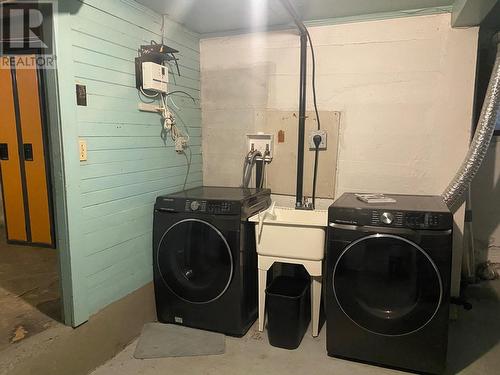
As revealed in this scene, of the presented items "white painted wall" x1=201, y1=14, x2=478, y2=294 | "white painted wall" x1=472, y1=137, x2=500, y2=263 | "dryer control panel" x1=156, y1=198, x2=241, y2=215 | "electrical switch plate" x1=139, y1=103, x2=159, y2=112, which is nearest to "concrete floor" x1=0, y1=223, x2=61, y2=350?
"dryer control panel" x1=156, y1=198, x2=241, y2=215

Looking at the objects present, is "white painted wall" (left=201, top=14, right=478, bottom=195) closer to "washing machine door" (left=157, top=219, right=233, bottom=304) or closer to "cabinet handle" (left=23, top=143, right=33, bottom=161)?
"washing machine door" (left=157, top=219, right=233, bottom=304)

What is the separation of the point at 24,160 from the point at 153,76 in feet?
7.07

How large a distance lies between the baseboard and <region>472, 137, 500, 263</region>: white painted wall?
2.83 metres

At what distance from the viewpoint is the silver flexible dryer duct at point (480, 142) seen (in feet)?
7.25

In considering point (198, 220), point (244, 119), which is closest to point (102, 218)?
point (198, 220)

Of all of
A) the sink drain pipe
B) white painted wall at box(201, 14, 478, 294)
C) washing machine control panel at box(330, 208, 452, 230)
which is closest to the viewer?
washing machine control panel at box(330, 208, 452, 230)

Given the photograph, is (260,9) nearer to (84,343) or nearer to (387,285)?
(387,285)

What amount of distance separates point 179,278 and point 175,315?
0.27 m

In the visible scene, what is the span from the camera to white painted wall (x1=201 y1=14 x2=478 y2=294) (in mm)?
2371


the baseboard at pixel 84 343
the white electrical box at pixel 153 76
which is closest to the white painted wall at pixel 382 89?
the white electrical box at pixel 153 76

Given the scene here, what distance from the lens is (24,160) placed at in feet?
11.6

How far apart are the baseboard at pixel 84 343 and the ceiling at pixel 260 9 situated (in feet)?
6.21

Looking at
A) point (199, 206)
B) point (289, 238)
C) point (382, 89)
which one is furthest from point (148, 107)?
point (382, 89)

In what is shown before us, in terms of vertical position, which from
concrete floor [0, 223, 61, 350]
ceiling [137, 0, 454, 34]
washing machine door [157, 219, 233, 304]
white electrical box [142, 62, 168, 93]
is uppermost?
ceiling [137, 0, 454, 34]
